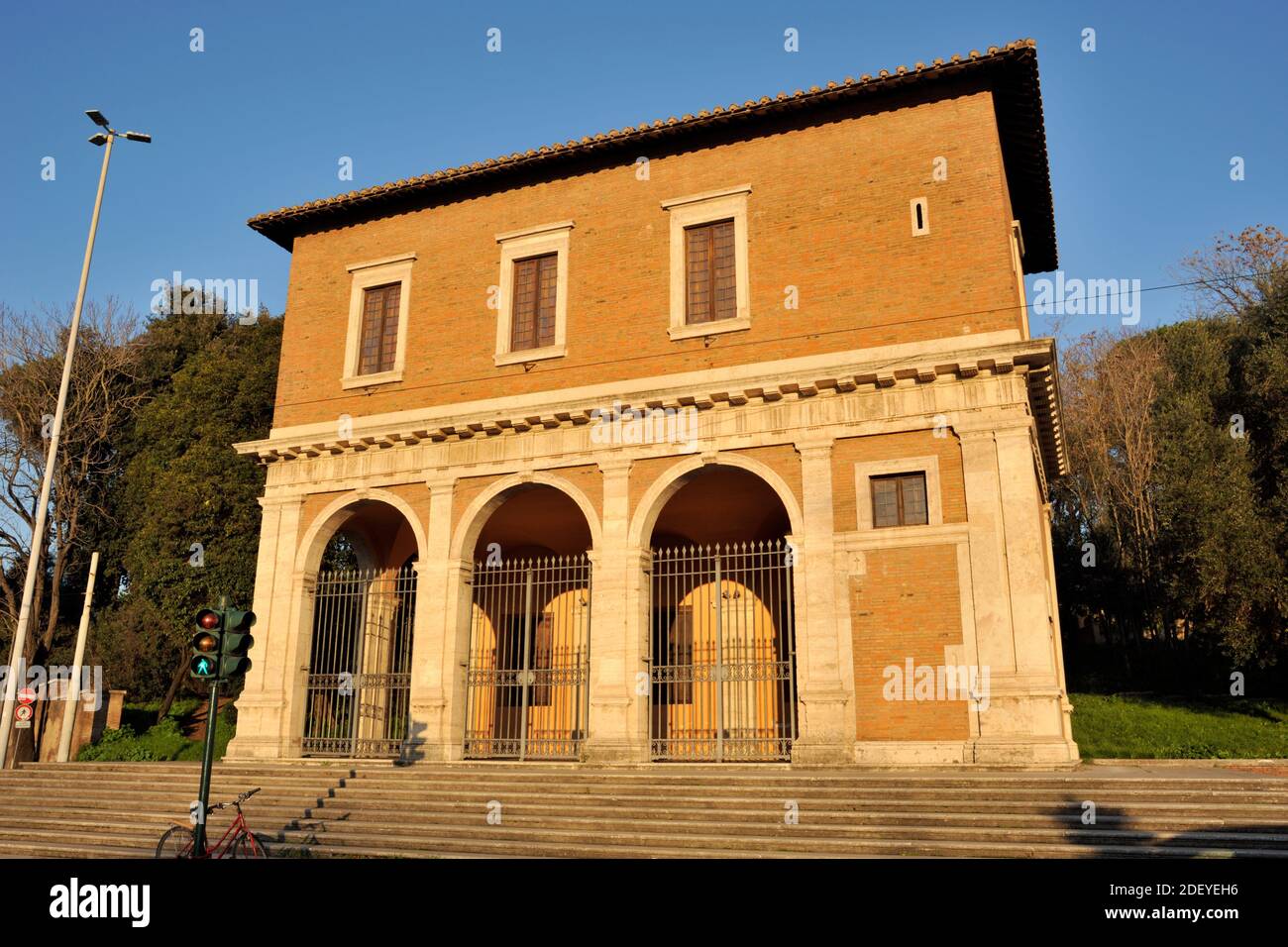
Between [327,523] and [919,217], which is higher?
[919,217]

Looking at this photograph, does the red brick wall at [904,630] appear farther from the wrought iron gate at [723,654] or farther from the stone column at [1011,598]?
the wrought iron gate at [723,654]

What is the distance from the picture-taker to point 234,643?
1045 cm

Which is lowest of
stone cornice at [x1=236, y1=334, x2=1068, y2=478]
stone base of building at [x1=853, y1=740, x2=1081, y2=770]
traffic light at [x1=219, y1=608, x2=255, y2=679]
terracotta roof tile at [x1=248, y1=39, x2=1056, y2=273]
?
stone base of building at [x1=853, y1=740, x2=1081, y2=770]

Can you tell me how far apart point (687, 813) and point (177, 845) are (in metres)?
5.85

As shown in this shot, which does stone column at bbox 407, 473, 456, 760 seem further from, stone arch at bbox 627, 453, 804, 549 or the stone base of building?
the stone base of building

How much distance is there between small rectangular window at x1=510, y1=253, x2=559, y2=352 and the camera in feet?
60.7

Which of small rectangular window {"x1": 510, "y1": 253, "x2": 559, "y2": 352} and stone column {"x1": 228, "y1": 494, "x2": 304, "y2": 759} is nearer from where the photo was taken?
stone column {"x1": 228, "y1": 494, "x2": 304, "y2": 759}

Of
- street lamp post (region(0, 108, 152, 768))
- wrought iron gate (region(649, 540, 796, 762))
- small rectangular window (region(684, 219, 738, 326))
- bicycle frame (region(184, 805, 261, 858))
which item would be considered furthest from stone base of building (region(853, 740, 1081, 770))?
street lamp post (region(0, 108, 152, 768))

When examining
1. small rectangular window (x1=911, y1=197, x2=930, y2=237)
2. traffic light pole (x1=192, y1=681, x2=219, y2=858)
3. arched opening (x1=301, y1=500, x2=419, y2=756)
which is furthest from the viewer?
arched opening (x1=301, y1=500, x2=419, y2=756)

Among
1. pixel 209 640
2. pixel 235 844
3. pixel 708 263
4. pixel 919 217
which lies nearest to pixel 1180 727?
pixel 919 217

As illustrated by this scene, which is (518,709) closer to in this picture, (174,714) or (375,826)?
(375,826)

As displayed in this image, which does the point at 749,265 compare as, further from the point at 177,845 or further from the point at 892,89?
the point at 177,845
